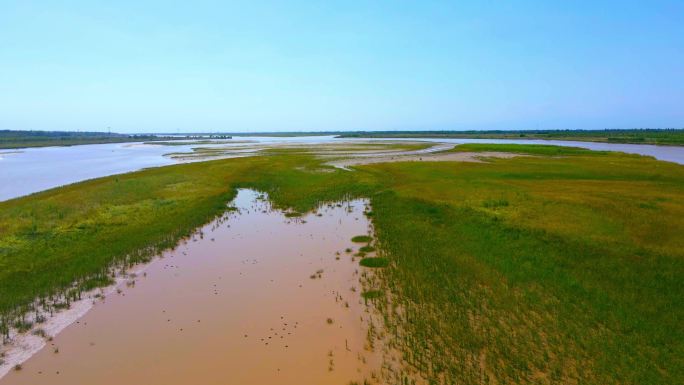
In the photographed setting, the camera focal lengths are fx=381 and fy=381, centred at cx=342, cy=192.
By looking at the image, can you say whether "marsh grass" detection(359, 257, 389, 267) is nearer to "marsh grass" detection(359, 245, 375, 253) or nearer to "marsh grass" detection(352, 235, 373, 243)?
"marsh grass" detection(359, 245, 375, 253)

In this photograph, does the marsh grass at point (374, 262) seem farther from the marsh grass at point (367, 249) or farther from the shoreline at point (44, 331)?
the shoreline at point (44, 331)

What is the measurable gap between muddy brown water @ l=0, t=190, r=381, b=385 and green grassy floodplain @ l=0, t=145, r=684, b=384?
1639 millimetres

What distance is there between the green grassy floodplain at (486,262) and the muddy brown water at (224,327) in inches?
64.5

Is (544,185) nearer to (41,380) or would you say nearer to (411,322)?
(411,322)

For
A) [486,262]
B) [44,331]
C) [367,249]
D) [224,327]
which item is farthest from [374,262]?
[44,331]

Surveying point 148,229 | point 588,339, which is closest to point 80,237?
point 148,229

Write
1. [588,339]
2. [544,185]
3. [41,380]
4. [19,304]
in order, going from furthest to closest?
[544,185] → [19,304] → [588,339] → [41,380]

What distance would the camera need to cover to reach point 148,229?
78.1 ft

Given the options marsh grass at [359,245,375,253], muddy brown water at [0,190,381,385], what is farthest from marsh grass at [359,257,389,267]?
marsh grass at [359,245,375,253]

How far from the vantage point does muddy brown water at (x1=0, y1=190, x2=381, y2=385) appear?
10.4m

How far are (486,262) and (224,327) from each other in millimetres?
11665

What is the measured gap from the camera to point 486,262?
1750 centimetres

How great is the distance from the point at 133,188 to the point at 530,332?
120 feet

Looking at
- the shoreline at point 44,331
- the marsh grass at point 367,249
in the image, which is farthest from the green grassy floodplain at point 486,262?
the shoreline at point 44,331
